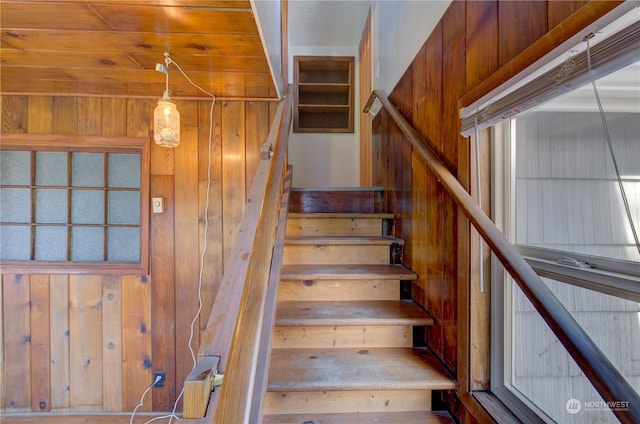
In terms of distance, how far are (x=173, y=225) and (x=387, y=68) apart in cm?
206

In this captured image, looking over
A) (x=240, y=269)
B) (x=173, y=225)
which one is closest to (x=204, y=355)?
(x=240, y=269)

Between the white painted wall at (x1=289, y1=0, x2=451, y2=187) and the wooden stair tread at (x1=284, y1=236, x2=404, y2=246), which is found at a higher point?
the white painted wall at (x1=289, y1=0, x2=451, y2=187)

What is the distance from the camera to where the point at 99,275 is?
2102mm

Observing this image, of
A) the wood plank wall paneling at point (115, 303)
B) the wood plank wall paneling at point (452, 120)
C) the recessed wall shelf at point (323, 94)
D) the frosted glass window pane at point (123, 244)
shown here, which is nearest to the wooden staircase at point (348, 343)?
the wood plank wall paneling at point (452, 120)

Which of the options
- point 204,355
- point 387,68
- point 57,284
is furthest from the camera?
point 387,68

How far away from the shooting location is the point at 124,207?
2186 mm

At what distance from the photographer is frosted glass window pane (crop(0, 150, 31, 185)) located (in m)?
2.13

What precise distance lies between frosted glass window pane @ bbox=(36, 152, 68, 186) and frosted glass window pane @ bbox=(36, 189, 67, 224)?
67 millimetres

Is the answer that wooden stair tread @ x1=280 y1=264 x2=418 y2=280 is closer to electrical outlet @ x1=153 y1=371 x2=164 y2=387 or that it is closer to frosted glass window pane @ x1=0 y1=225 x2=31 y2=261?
electrical outlet @ x1=153 y1=371 x2=164 y2=387

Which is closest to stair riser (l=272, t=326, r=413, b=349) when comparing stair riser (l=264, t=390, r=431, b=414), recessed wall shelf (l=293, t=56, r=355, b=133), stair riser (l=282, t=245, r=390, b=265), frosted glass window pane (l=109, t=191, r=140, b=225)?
stair riser (l=264, t=390, r=431, b=414)

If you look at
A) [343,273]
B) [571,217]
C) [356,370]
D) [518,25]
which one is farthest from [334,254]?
[518,25]

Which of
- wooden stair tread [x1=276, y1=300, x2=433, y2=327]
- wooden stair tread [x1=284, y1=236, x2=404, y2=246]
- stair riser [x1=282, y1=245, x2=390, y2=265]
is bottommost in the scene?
wooden stair tread [x1=276, y1=300, x2=433, y2=327]

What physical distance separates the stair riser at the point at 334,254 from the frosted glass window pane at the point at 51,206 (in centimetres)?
172

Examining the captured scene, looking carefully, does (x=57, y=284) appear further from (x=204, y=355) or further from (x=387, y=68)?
(x=387, y=68)
